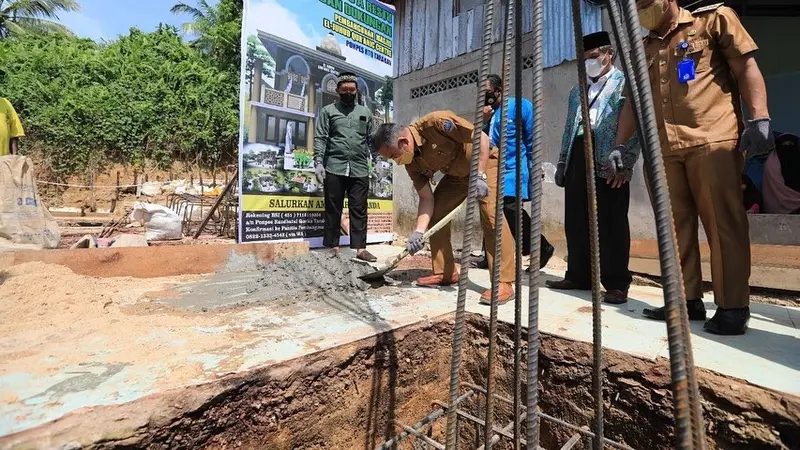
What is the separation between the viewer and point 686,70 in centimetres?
177

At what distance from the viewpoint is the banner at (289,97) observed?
4105 mm

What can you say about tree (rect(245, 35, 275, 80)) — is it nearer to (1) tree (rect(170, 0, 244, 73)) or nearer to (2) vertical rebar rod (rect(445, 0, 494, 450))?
(2) vertical rebar rod (rect(445, 0, 494, 450))

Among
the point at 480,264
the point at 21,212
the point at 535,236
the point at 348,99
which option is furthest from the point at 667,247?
the point at 21,212

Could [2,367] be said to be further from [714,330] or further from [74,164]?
[74,164]

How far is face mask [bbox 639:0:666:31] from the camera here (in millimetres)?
1734

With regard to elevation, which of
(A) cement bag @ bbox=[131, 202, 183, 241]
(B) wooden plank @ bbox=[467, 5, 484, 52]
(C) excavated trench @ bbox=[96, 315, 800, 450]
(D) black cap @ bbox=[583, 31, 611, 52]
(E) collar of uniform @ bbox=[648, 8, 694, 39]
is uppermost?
(B) wooden plank @ bbox=[467, 5, 484, 52]

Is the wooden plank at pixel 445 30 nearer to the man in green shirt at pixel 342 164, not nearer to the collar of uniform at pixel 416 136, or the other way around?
the man in green shirt at pixel 342 164

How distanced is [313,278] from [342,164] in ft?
5.34

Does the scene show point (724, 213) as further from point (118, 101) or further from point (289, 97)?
point (118, 101)

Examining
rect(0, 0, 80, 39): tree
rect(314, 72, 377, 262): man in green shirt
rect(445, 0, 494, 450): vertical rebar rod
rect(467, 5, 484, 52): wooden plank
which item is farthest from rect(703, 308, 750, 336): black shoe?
rect(0, 0, 80, 39): tree

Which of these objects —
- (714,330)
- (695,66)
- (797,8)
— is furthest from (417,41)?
(714,330)

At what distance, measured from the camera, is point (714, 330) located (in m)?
1.76

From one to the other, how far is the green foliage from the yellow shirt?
806cm

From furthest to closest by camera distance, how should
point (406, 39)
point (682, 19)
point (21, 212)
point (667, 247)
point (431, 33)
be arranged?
point (406, 39) → point (431, 33) → point (21, 212) → point (682, 19) → point (667, 247)
